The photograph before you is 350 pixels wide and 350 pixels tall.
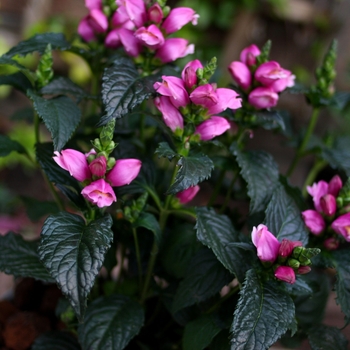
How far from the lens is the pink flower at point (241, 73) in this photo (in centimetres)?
64

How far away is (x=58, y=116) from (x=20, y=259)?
231mm

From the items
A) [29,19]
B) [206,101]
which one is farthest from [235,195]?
[29,19]

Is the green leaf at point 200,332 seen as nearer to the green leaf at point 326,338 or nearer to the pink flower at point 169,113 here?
the green leaf at point 326,338

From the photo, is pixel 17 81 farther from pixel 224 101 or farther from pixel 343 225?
pixel 343 225

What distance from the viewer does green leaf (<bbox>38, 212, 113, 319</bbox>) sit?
1.44 ft

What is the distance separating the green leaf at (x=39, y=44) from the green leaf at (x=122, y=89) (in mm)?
119

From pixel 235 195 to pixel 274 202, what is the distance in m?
0.19

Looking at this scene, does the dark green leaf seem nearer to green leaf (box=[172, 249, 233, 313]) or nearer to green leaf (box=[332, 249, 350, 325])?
green leaf (box=[172, 249, 233, 313])

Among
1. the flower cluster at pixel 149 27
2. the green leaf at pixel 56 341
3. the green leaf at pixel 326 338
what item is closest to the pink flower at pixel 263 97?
the flower cluster at pixel 149 27

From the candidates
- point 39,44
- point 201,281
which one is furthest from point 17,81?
point 201,281

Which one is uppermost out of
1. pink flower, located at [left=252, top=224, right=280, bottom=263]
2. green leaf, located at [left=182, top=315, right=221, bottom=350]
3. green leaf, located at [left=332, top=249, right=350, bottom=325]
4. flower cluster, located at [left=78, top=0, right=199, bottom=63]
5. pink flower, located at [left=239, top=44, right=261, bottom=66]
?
flower cluster, located at [left=78, top=0, right=199, bottom=63]

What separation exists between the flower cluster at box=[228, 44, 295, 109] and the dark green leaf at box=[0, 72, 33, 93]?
32 centimetres

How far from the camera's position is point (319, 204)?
64 cm

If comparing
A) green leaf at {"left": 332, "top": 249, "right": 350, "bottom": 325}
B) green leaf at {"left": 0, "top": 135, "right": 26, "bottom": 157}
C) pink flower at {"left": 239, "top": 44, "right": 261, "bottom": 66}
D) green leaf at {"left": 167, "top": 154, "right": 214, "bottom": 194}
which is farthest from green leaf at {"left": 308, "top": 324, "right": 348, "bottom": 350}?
green leaf at {"left": 0, "top": 135, "right": 26, "bottom": 157}
